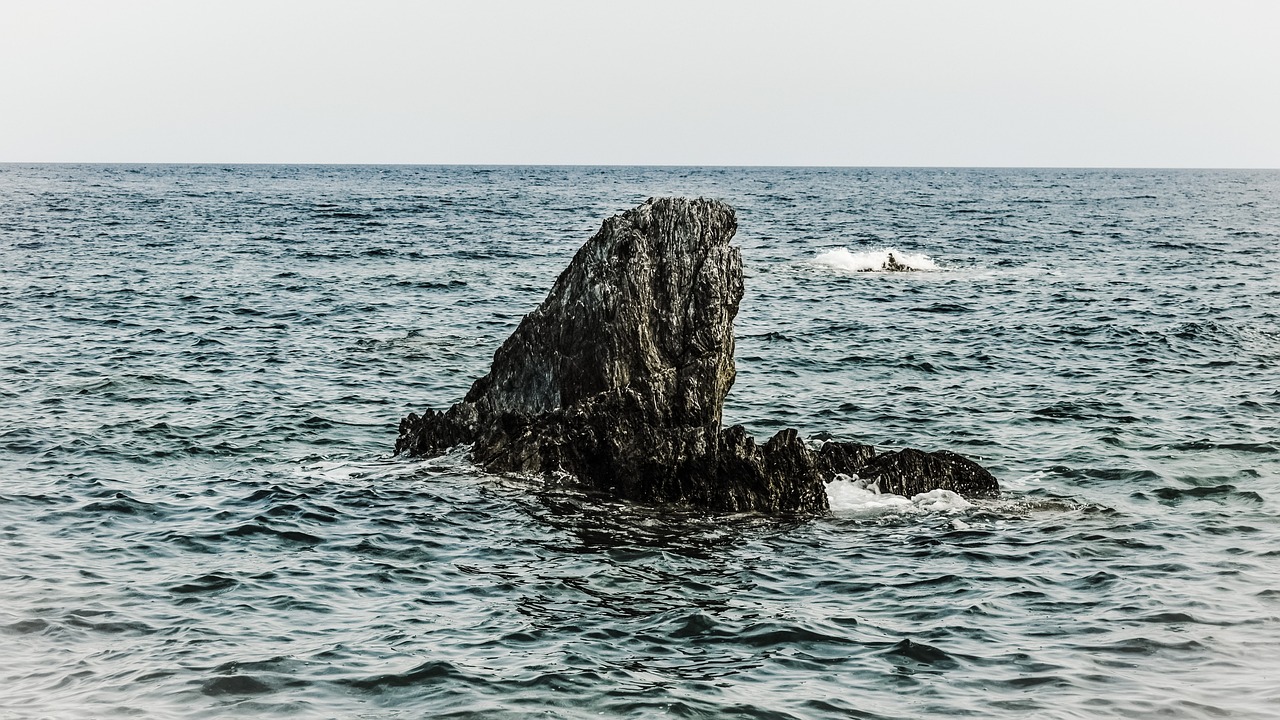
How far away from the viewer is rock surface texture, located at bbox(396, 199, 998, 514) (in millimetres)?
17406

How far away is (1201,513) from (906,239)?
2114 inches

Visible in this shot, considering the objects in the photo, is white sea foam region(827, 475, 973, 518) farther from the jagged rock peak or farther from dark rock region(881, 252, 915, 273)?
dark rock region(881, 252, 915, 273)

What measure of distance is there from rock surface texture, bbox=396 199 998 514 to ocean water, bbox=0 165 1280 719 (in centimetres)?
67

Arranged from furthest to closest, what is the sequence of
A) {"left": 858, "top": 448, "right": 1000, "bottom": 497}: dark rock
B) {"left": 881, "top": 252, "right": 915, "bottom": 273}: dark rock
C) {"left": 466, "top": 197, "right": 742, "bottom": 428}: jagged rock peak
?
{"left": 881, "top": 252, "right": 915, "bottom": 273}: dark rock < {"left": 466, "top": 197, "right": 742, "bottom": 428}: jagged rock peak < {"left": 858, "top": 448, "right": 1000, "bottom": 497}: dark rock

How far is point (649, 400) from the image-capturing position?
18672 mm

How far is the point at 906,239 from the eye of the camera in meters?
69.4

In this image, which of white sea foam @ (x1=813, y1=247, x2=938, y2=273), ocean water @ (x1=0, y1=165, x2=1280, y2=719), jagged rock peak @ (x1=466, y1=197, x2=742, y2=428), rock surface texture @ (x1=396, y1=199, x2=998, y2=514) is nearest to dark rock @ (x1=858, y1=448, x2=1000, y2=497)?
rock surface texture @ (x1=396, y1=199, x2=998, y2=514)

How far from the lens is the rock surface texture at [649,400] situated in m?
17.4

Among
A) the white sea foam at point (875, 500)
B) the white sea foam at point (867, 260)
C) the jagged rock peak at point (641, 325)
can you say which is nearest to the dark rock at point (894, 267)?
the white sea foam at point (867, 260)

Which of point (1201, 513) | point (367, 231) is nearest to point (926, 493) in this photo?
point (1201, 513)

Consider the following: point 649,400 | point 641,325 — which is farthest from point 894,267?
point 649,400

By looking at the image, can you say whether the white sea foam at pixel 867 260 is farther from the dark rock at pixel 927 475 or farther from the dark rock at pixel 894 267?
the dark rock at pixel 927 475

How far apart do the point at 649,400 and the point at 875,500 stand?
155 inches

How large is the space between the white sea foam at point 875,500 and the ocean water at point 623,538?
68mm
